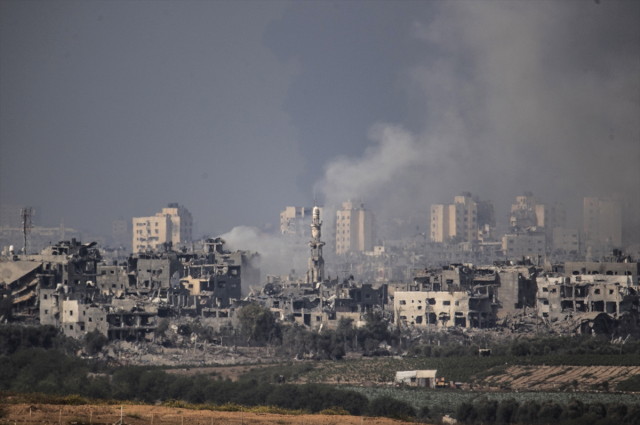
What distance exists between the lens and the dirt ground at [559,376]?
74.2m

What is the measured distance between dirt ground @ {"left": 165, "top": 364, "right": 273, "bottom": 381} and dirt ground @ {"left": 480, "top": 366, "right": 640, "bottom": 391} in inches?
679

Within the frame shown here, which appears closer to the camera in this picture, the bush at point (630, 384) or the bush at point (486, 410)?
A: the bush at point (486, 410)

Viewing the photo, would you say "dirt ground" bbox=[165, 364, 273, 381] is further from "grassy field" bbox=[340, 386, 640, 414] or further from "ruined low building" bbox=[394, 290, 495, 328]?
"ruined low building" bbox=[394, 290, 495, 328]

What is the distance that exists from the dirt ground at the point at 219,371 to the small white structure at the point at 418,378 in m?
11.1

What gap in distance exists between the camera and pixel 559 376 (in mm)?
76750

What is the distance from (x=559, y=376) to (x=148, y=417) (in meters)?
38.3

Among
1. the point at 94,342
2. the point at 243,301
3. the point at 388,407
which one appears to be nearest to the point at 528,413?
the point at 388,407

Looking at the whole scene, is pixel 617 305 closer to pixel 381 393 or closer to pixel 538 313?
pixel 538 313

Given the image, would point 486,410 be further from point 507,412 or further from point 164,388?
point 164,388

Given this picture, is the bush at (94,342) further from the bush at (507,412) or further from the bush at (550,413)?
the bush at (550,413)

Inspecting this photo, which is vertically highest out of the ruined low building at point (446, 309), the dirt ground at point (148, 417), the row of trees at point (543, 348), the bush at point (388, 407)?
the ruined low building at point (446, 309)

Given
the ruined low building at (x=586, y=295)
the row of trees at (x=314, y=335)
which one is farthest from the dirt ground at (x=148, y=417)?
the ruined low building at (x=586, y=295)

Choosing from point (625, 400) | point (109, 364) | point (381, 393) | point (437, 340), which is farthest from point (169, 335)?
point (625, 400)

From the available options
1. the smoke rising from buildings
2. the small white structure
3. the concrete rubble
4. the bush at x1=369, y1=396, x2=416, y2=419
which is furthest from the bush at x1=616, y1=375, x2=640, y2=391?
the smoke rising from buildings
